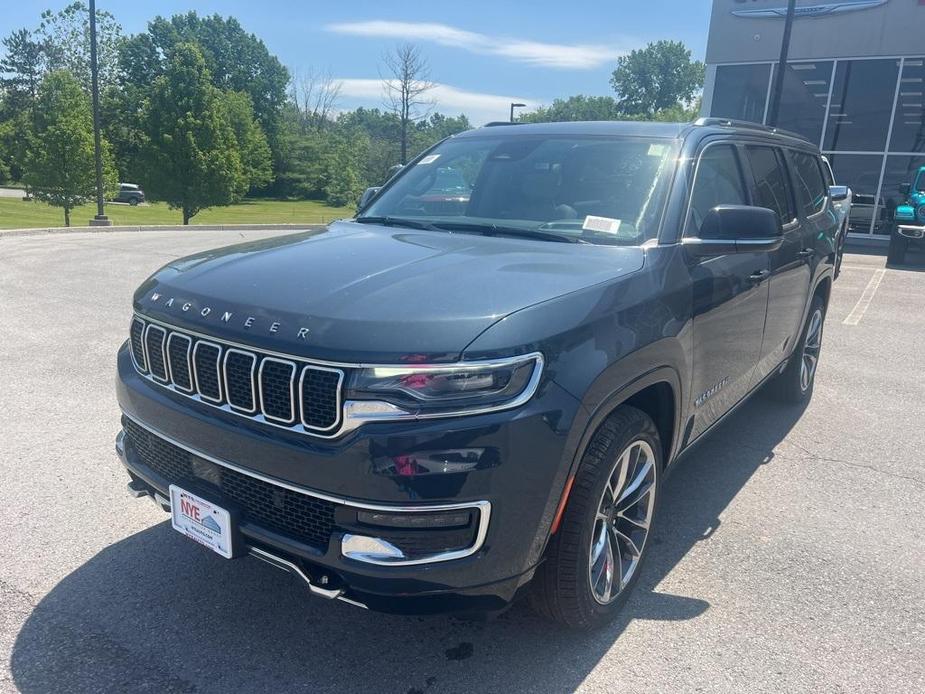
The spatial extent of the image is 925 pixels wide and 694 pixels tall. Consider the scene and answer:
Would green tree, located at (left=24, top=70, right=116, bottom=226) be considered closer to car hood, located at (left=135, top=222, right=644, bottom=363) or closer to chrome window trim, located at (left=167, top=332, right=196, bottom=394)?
car hood, located at (left=135, top=222, right=644, bottom=363)

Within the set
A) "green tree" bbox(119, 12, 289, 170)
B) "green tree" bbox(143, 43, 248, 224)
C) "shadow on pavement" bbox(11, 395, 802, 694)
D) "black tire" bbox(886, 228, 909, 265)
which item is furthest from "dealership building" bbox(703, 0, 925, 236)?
"green tree" bbox(119, 12, 289, 170)

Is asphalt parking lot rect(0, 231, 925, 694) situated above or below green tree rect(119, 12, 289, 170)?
below

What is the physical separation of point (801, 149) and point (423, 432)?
4353 millimetres

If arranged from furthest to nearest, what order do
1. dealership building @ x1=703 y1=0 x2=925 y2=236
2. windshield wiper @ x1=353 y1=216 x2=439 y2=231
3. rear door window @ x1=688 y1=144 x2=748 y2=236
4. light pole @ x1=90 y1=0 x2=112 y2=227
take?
light pole @ x1=90 y1=0 x2=112 y2=227
dealership building @ x1=703 y1=0 x2=925 y2=236
windshield wiper @ x1=353 y1=216 x2=439 y2=231
rear door window @ x1=688 y1=144 x2=748 y2=236

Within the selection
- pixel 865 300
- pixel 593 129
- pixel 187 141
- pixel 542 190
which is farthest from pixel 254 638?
pixel 187 141

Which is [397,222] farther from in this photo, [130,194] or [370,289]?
[130,194]

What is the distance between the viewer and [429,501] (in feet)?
7.14

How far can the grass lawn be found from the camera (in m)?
31.8

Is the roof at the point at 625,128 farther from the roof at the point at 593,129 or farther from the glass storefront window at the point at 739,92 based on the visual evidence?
the glass storefront window at the point at 739,92

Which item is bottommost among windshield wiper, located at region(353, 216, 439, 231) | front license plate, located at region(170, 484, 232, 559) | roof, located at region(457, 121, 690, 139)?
front license plate, located at region(170, 484, 232, 559)

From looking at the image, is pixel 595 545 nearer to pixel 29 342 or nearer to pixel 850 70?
pixel 29 342

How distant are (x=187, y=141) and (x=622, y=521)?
32.2 meters

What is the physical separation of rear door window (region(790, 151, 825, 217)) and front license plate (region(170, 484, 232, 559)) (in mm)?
4173

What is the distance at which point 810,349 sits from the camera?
18.9ft
